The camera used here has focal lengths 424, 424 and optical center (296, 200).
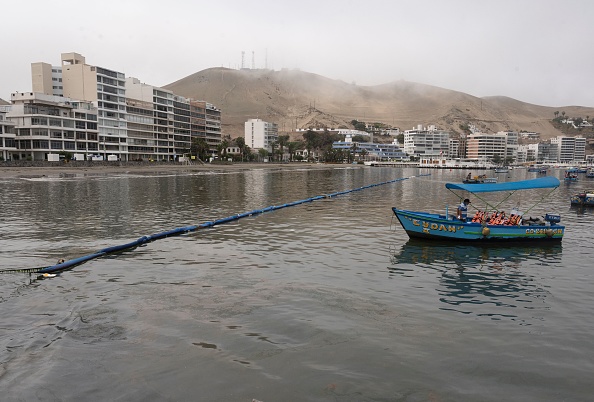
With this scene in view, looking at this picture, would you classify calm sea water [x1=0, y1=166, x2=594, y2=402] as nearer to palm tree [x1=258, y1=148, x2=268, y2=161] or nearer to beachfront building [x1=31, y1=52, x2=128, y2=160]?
beachfront building [x1=31, y1=52, x2=128, y2=160]

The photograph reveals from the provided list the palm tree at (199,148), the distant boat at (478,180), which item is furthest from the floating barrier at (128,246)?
the palm tree at (199,148)

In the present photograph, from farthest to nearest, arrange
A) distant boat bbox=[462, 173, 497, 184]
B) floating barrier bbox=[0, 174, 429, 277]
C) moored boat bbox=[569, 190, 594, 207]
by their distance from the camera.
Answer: distant boat bbox=[462, 173, 497, 184] → moored boat bbox=[569, 190, 594, 207] → floating barrier bbox=[0, 174, 429, 277]

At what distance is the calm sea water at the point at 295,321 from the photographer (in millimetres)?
8883

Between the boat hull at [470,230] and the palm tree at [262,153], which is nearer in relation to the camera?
the boat hull at [470,230]

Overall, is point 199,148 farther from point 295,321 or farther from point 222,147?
point 295,321

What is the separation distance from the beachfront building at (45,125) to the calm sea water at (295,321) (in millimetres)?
86645

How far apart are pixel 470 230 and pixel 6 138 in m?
103

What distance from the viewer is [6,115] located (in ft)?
320

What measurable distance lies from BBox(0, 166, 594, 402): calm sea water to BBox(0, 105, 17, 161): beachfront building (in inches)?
3331

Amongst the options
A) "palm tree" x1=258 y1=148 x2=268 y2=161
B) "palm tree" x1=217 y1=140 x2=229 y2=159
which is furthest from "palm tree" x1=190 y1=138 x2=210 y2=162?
"palm tree" x1=258 y1=148 x2=268 y2=161

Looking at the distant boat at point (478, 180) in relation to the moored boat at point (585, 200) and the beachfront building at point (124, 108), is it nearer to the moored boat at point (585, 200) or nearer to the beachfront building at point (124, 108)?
the moored boat at point (585, 200)

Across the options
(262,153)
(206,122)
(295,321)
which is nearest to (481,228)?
(295,321)

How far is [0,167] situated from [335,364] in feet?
297

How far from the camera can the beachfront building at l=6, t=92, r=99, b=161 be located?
9600 cm
